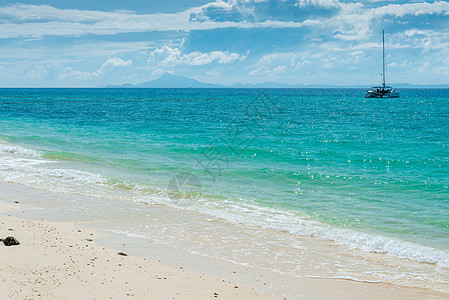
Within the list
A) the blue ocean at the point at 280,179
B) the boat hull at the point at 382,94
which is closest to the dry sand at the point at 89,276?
the blue ocean at the point at 280,179

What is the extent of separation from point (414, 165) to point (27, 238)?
20821 mm

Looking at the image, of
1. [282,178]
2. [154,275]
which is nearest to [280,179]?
[282,178]

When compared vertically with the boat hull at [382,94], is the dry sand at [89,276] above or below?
below

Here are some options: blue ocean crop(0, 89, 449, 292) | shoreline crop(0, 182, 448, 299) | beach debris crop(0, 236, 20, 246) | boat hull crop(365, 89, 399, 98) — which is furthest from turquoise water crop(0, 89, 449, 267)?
boat hull crop(365, 89, 399, 98)

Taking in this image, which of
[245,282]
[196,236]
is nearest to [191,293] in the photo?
[245,282]

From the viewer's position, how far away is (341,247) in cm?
1109

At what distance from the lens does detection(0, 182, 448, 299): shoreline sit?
7801 mm

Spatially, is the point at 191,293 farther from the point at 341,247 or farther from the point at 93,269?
the point at 341,247

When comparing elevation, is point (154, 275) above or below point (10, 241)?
below

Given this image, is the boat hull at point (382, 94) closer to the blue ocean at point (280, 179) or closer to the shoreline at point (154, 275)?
the blue ocean at point (280, 179)

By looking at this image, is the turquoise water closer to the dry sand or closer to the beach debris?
the dry sand

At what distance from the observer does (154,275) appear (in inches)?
337

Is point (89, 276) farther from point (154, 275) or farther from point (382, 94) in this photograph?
point (382, 94)

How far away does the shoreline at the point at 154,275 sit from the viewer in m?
7.80
